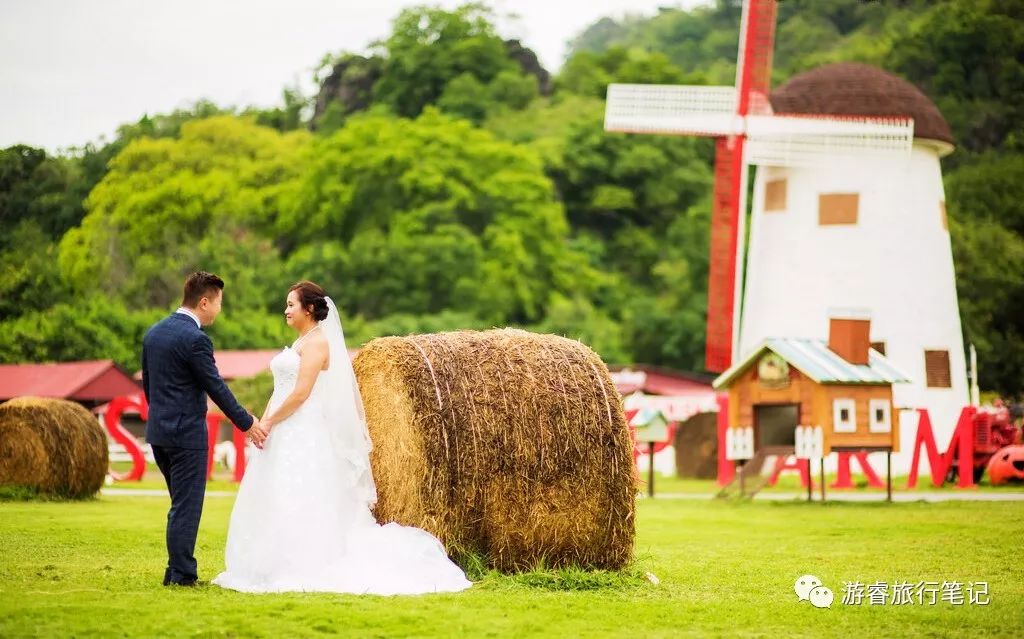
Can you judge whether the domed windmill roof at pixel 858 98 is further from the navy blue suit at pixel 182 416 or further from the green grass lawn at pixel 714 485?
the navy blue suit at pixel 182 416

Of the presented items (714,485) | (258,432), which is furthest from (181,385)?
(714,485)

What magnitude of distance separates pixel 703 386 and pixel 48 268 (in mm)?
28315

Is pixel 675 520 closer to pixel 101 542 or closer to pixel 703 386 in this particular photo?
pixel 101 542

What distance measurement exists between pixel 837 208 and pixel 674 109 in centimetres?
501

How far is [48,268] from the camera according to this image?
37.6 meters

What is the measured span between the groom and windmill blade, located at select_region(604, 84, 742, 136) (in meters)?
27.7

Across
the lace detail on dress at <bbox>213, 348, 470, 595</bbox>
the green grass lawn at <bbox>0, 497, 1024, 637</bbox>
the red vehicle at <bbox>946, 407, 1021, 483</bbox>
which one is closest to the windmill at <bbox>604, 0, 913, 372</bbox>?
the red vehicle at <bbox>946, 407, 1021, 483</bbox>

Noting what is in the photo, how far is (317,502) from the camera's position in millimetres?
10516

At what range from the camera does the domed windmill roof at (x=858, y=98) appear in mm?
36625

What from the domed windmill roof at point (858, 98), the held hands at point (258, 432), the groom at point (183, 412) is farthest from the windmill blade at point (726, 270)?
the groom at point (183, 412)

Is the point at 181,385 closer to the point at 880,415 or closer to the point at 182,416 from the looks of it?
the point at 182,416

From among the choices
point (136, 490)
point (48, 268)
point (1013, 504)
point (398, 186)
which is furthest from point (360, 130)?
point (1013, 504)

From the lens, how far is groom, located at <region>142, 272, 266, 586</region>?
10305mm

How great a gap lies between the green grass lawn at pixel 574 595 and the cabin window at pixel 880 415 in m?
7.52
